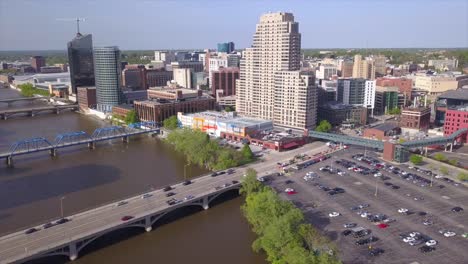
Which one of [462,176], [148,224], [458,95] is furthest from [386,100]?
[148,224]

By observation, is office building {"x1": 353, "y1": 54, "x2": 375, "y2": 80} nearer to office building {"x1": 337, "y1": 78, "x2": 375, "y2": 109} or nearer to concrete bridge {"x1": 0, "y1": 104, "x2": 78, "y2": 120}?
office building {"x1": 337, "y1": 78, "x2": 375, "y2": 109}

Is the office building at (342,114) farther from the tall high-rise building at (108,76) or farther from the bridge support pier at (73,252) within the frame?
the bridge support pier at (73,252)

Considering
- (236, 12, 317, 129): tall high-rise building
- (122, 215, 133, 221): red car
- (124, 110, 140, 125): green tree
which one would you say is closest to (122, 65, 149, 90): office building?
(124, 110, 140, 125): green tree

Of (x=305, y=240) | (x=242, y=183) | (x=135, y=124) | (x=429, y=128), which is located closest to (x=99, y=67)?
(x=135, y=124)

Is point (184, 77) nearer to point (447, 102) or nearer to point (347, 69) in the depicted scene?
point (347, 69)

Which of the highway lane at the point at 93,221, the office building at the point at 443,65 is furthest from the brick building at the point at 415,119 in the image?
the office building at the point at 443,65
